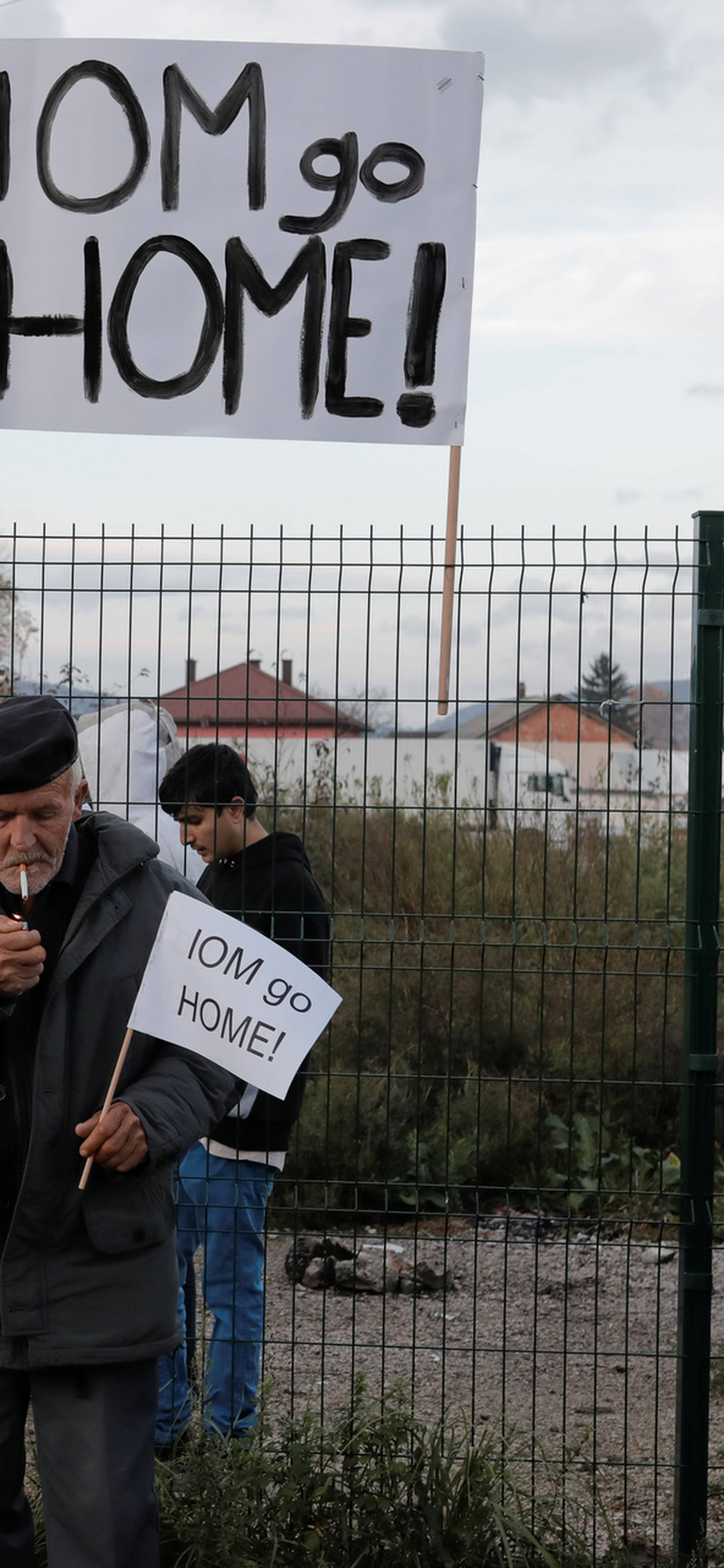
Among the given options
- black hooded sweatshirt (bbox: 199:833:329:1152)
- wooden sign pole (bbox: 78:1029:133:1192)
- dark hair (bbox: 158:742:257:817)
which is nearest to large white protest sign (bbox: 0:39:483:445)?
dark hair (bbox: 158:742:257:817)

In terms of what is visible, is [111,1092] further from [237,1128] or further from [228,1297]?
[228,1297]

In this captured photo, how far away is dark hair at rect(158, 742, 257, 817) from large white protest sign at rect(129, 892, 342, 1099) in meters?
1.33

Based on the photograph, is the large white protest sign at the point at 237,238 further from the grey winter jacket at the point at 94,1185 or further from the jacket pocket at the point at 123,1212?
the jacket pocket at the point at 123,1212

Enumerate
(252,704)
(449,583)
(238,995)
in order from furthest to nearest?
1. (252,704)
2. (449,583)
3. (238,995)

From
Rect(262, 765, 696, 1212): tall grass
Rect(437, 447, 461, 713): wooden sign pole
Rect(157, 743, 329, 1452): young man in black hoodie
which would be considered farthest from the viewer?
Rect(262, 765, 696, 1212): tall grass

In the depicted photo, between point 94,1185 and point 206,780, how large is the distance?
1.61m

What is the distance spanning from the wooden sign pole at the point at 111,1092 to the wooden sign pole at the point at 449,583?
4.50ft

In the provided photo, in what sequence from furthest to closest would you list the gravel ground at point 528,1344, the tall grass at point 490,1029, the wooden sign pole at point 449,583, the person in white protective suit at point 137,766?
the tall grass at point 490,1029
the gravel ground at point 528,1344
the person in white protective suit at point 137,766
the wooden sign pole at point 449,583

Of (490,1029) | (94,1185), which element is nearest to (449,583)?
(94,1185)

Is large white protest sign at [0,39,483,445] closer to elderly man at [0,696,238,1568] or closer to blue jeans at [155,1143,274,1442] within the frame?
elderly man at [0,696,238,1568]

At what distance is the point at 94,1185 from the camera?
257 cm

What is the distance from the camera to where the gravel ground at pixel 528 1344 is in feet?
15.0

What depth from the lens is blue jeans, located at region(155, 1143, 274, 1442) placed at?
13.1 ft

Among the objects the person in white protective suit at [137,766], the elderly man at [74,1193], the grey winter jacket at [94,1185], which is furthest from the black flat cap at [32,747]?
the person in white protective suit at [137,766]
